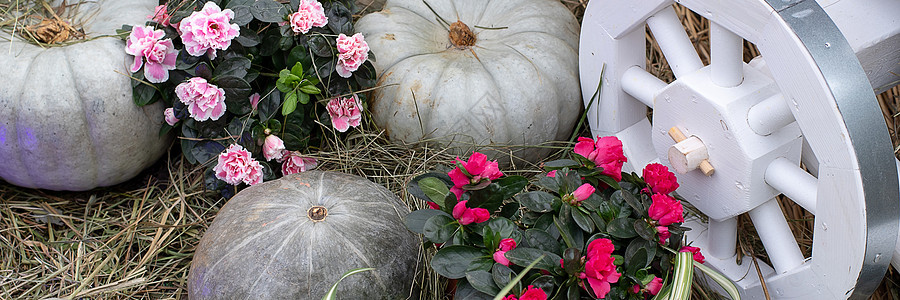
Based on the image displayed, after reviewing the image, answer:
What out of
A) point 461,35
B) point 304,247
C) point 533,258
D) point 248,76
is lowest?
point 304,247

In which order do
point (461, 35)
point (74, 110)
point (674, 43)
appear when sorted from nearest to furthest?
1. point (674, 43)
2. point (74, 110)
3. point (461, 35)

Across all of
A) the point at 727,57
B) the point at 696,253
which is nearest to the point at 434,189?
the point at 696,253

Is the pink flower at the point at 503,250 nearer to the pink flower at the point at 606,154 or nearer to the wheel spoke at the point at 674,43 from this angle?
the pink flower at the point at 606,154

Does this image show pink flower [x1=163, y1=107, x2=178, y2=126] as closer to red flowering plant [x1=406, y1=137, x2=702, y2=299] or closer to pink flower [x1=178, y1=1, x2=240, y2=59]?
pink flower [x1=178, y1=1, x2=240, y2=59]

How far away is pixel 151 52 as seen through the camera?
159 centimetres

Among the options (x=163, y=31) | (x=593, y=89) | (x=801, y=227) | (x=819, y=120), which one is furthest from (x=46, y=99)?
(x=801, y=227)

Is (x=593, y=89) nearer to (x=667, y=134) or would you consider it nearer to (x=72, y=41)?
(x=667, y=134)

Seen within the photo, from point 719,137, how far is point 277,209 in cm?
83

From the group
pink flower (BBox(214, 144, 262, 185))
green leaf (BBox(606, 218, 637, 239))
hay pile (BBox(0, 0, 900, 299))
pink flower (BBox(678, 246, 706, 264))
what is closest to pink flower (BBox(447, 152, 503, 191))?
green leaf (BBox(606, 218, 637, 239))

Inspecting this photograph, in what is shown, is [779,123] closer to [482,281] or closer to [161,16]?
[482,281]

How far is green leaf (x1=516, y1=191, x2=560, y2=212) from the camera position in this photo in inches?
49.3

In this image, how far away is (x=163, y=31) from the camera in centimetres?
162

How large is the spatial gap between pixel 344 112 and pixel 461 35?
362 millimetres

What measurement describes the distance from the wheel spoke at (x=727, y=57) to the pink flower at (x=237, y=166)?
1.03 metres
